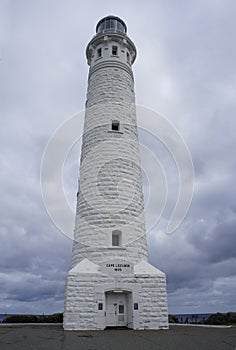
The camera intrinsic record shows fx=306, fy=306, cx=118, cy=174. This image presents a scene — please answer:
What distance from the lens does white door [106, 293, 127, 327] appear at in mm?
14688

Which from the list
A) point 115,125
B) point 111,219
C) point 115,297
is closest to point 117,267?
point 115,297

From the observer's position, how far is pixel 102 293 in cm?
1436

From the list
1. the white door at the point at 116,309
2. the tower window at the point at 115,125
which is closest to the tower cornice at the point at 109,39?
the tower window at the point at 115,125

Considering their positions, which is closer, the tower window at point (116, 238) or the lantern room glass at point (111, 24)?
the tower window at point (116, 238)

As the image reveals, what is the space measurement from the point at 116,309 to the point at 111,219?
14.5 feet

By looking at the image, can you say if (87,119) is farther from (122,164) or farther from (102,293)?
(102,293)

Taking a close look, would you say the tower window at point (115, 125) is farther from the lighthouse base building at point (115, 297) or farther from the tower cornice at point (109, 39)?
the lighthouse base building at point (115, 297)

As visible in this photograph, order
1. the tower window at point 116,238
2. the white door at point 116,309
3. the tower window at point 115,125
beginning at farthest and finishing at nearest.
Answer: the tower window at point 115,125 < the tower window at point 116,238 < the white door at point 116,309

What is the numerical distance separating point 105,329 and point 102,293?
1581 mm

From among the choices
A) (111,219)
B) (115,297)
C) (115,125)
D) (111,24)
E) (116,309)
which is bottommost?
(116,309)

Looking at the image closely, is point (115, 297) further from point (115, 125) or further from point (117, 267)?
point (115, 125)

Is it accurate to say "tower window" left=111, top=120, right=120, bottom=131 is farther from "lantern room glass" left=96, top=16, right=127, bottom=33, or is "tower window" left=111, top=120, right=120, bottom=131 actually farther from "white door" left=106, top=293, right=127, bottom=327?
"white door" left=106, top=293, right=127, bottom=327

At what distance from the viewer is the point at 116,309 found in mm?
14898

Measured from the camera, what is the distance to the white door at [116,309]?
578 inches
